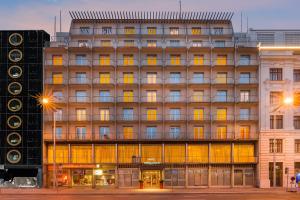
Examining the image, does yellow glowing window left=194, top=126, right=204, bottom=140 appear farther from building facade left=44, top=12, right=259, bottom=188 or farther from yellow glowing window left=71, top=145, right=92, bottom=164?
yellow glowing window left=71, top=145, right=92, bottom=164

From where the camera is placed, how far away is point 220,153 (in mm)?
70688

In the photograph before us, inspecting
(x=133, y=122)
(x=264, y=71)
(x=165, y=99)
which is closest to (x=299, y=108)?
(x=264, y=71)

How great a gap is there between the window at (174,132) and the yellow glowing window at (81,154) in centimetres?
1125

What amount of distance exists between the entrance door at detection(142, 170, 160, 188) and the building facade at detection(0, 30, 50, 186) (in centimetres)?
1411

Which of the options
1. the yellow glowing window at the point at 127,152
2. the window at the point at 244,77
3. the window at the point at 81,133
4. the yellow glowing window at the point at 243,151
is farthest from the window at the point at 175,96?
the window at the point at 81,133

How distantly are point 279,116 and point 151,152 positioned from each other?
59.4ft

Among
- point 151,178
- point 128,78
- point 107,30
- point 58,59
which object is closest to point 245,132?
point 151,178

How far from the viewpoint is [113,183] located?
229ft

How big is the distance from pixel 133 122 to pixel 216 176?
1349 cm

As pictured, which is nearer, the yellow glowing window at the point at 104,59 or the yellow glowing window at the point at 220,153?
the yellow glowing window at the point at 220,153

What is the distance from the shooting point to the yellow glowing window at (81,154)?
70.1m

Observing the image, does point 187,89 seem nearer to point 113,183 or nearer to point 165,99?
point 165,99

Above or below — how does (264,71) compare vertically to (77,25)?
below

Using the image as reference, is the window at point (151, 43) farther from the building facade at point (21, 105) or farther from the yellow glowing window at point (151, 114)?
the building facade at point (21, 105)
